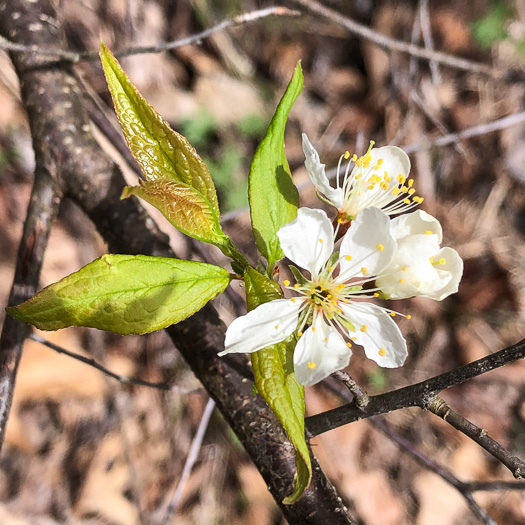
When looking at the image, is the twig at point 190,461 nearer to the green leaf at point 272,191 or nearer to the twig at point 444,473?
the twig at point 444,473

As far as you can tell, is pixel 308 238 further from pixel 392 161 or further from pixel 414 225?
pixel 392 161

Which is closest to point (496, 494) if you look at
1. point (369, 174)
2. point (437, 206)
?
point (437, 206)

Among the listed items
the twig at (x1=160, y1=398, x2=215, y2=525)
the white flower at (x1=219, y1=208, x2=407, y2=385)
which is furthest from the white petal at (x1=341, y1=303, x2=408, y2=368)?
the twig at (x1=160, y1=398, x2=215, y2=525)

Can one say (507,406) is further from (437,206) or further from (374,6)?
(374,6)

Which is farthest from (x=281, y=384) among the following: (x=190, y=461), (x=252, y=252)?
(x=252, y=252)

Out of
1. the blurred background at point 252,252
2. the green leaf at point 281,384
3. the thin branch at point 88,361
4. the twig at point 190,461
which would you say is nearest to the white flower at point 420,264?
the green leaf at point 281,384

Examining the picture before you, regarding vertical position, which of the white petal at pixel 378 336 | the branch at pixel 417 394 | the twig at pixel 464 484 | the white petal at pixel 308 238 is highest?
the white petal at pixel 308 238

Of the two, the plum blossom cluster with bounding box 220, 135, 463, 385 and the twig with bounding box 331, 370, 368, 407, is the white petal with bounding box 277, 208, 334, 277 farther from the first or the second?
the twig with bounding box 331, 370, 368, 407
